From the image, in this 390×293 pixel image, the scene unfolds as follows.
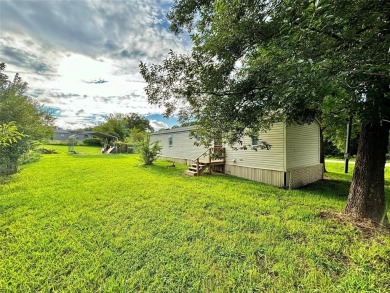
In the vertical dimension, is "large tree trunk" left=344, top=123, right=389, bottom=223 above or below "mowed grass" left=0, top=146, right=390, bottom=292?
above

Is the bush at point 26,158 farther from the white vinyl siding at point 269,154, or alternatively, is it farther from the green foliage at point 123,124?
the green foliage at point 123,124

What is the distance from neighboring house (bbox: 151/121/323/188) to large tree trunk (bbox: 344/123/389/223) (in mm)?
3211

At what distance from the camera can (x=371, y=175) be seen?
4.53 metres

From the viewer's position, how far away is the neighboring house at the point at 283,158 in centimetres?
835

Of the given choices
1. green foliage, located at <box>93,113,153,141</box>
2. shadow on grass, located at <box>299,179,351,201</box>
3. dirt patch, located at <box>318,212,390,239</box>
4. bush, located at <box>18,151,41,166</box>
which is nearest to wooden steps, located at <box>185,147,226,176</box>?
shadow on grass, located at <box>299,179,351,201</box>

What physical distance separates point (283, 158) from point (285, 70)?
6261mm

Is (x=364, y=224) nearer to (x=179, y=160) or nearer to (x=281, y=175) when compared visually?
(x=281, y=175)

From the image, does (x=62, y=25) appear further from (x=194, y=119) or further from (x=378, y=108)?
(x=378, y=108)

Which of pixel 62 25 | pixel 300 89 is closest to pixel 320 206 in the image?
pixel 300 89

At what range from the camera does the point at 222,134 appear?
571cm

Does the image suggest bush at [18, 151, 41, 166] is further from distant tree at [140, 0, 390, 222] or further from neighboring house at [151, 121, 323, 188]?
neighboring house at [151, 121, 323, 188]

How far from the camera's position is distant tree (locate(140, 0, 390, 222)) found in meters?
2.48

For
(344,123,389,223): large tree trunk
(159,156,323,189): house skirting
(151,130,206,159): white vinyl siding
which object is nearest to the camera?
(344,123,389,223): large tree trunk

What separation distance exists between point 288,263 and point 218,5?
4.78 m
